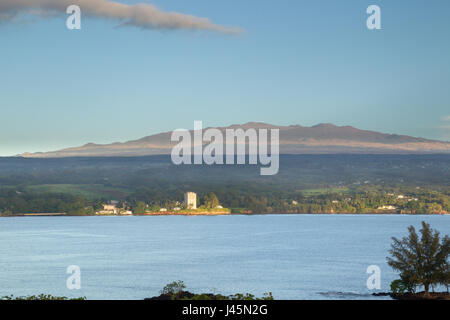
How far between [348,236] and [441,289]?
76.7m

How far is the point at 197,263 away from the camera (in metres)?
81.4

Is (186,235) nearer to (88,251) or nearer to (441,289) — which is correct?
A: (88,251)

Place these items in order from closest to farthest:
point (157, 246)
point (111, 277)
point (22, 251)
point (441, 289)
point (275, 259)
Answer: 1. point (441, 289)
2. point (111, 277)
3. point (275, 259)
4. point (22, 251)
5. point (157, 246)

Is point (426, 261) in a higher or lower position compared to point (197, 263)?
higher

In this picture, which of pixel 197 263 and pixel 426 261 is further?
pixel 197 263

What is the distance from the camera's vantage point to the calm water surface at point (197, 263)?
192ft

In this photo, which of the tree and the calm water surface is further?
the calm water surface

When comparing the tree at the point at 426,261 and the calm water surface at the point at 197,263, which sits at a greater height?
the tree at the point at 426,261

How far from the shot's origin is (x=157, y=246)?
352 ft

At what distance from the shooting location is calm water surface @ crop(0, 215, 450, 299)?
2307 inches

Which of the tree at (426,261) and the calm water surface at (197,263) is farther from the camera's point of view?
the calm water surface at (197,263)
